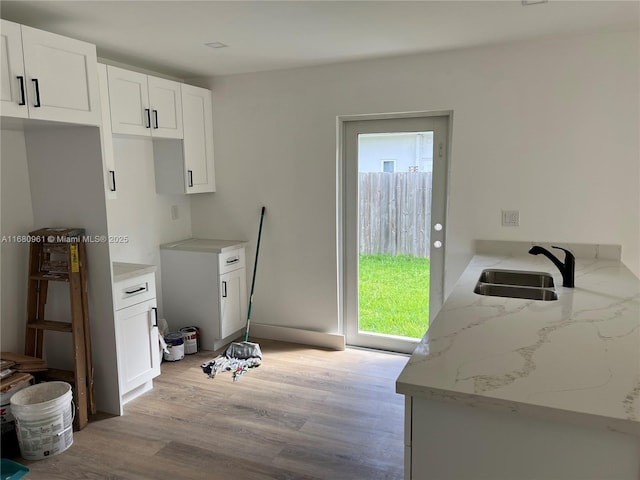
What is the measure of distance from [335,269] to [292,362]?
84 centimetres

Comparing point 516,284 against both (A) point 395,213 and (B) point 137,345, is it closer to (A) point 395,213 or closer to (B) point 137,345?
(A) point 395,213

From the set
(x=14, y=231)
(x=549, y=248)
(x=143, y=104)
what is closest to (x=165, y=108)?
(x=143, y=104)

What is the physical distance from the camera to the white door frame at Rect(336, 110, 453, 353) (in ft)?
11.4

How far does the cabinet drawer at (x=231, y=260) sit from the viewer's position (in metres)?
3.86

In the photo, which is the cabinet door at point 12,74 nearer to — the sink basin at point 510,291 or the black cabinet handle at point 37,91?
the black cabinet handle at point 37,91

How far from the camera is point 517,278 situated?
8.80 feet

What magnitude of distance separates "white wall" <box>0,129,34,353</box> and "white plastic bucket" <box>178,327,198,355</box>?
1241 millimetres

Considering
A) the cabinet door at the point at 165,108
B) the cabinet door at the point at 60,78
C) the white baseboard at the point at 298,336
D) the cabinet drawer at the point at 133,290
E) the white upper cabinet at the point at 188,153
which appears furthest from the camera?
the white baseboard at the point at 298,336

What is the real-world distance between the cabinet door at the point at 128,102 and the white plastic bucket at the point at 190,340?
5.37 ft

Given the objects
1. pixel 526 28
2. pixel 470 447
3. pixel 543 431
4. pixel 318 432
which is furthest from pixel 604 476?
pixel 526 28

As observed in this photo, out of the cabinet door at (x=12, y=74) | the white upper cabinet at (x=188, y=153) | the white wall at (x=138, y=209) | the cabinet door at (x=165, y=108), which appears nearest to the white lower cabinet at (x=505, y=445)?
the cabinet door at (x=12, y=74)

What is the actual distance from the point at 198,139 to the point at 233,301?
145 cm

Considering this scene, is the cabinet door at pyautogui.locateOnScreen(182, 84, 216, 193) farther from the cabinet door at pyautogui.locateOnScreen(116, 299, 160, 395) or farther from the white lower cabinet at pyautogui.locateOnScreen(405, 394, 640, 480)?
the white lower cabinet at pyautogui.locateOnScreen(405, 394, 640, 480)

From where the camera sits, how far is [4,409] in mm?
2502
